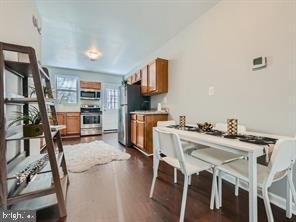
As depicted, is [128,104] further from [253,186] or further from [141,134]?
[253,186]

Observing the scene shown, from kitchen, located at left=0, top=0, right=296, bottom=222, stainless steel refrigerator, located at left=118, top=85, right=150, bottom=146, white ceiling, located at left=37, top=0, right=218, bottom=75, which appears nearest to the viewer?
kitchen, located at left=0, top=0, right=296, bottom=222

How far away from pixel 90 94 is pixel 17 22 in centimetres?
436

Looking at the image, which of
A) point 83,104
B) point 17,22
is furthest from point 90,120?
point 17,22

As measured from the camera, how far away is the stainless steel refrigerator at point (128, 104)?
415 cm

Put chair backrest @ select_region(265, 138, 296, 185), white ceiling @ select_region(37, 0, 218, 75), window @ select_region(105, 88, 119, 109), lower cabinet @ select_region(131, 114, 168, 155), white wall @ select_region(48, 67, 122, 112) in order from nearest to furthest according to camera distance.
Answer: chair backrest @ select_region(265, 138, 296, 185) → white ceiling @ select_region(37, 0, 218, 75) → lower cabinet @ select_region(131, 114, 168, 155) → white wall @ select_region(48, 67, 122, 112) → window @ select_region(105, 88, 119, 109)

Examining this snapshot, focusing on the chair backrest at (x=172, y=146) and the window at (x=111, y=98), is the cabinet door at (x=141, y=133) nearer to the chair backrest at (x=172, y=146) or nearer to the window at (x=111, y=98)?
the chair backrest at (x=172, y=146)

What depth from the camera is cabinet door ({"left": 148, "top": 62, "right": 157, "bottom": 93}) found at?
11.4 feet

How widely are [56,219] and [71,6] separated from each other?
2.75 meters

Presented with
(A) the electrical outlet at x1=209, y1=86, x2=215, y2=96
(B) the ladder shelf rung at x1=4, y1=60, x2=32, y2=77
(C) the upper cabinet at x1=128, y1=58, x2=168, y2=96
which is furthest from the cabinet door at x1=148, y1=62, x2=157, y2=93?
(B) the ladder shelf rung at x1=4, y1=60, x2=32, y2=77

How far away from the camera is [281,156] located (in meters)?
1.07

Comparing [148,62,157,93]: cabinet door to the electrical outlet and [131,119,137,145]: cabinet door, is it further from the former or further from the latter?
the electrical outlet

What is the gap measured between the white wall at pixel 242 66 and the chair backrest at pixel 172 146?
1.12 metres

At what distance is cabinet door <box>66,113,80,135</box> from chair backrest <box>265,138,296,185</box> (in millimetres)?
5721

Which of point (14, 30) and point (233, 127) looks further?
point (14, 30)
